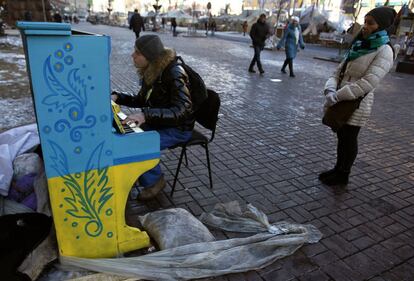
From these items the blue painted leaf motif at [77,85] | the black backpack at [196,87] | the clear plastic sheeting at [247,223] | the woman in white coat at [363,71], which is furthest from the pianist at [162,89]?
the woman in white coat at [363,71]

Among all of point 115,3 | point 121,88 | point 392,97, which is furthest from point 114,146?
point 115,3

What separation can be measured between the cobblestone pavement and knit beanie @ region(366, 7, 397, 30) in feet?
5.57

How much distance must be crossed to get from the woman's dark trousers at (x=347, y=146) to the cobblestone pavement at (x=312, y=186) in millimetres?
270

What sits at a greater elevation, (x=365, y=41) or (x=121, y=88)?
(x=365, y=41)

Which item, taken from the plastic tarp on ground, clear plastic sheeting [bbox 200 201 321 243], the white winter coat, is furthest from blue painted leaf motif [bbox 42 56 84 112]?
the white winter coat

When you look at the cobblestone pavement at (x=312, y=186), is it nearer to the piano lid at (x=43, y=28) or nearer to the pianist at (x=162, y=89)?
the pianist at (x=162, y=89)

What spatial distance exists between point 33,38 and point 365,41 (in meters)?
2.69

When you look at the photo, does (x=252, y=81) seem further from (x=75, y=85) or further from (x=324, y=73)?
(x=75, y=85)

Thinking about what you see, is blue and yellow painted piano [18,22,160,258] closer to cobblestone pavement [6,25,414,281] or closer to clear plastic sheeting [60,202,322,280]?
clear plastic sheeting [60,202,322,280]

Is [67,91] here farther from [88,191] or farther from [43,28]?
[88,191]

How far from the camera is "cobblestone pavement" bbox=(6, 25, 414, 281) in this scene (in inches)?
98.0

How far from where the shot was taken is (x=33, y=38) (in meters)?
1.61

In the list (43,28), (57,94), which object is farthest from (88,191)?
(43,28)

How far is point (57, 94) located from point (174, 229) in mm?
1315
